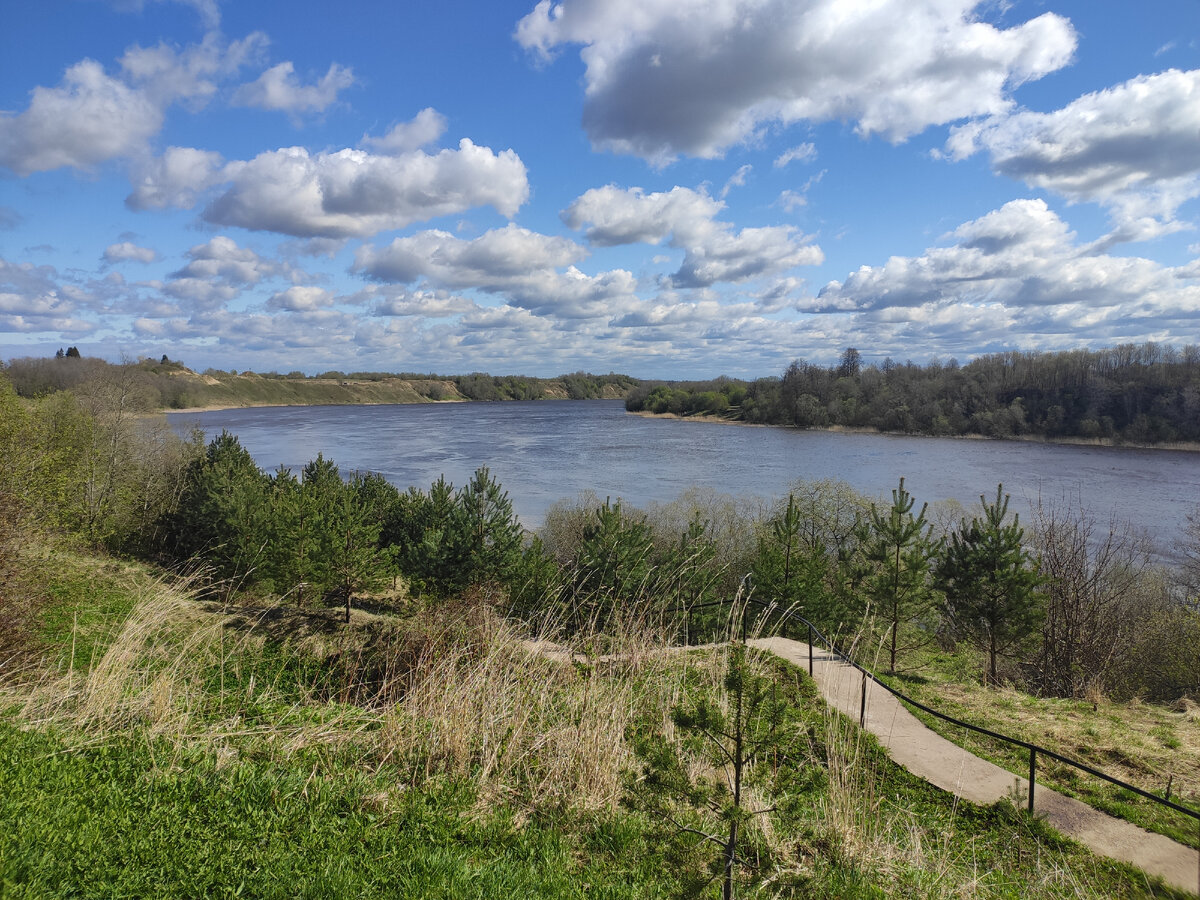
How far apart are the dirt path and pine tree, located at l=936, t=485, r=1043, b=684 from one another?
8637 mm

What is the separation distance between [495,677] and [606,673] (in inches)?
68.7

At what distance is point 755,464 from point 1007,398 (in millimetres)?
47324

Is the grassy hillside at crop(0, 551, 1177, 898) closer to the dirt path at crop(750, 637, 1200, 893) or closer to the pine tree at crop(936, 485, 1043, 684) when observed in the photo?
the dirt path at crop(750, 637, 1200, 893)

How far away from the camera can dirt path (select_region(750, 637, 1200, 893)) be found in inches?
217

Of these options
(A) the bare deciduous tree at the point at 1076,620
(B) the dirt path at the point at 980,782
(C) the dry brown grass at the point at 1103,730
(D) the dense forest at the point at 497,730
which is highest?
(D) the dense forest at the point at 497,730

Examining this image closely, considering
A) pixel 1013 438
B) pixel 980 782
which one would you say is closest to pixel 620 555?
pixel 980 782

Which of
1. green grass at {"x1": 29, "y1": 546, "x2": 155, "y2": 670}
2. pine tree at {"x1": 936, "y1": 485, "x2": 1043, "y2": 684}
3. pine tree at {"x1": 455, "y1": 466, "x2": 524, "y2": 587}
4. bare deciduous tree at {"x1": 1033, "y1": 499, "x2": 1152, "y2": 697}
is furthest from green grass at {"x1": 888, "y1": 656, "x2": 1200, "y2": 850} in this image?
pine tree at {"x1": 455, "y1": 466, "x2": 524, "y2": 587}

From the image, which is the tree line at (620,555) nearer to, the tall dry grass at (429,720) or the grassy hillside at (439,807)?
the tall dry grass at (429,720)

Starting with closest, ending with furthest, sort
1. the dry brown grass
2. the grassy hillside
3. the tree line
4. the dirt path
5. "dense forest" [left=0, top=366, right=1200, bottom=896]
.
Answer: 1. the grassy hillside
2. "dense forest" [left=0, top=366, right=1200, bottom=896]
3. the dirt path
4. the dry brown grass
5. the tree line

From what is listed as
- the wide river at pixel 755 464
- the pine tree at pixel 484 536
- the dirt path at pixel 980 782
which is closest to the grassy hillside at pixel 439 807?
the dirt path at pixel 980 782

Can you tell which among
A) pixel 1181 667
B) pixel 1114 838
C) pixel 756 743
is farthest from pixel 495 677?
pixel 1181 667

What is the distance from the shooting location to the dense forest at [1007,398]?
216 ft

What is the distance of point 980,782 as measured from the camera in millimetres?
6973

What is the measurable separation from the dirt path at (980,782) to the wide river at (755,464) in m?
29.1
